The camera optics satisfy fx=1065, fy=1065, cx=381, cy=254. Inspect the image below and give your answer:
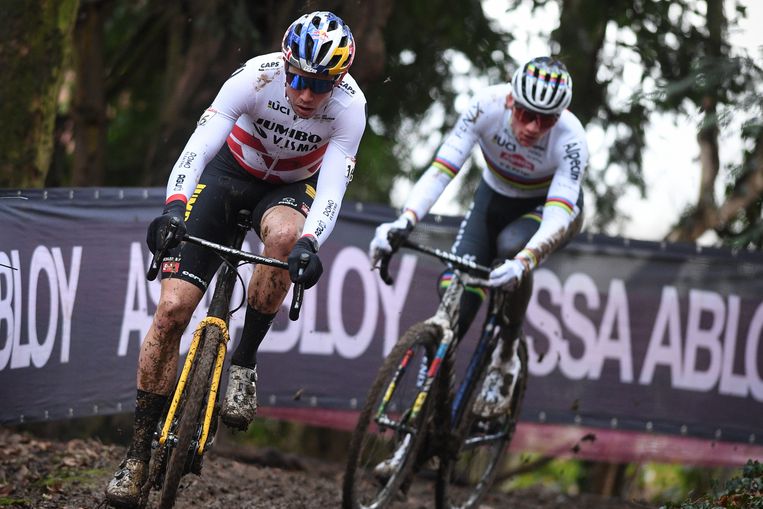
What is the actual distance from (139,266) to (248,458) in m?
2.37

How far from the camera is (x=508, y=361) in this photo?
23.2 feet

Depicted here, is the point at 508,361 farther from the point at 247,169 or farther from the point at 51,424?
the point at 51,424

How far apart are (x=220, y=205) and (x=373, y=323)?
374 cm

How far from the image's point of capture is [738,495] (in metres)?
5.94

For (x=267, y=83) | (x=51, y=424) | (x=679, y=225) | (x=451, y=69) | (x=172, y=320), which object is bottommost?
(x=51, y=424)

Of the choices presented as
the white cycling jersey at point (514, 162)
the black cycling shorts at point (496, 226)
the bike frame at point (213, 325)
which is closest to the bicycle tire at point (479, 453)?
the black cycling shorts at point (496, 226)

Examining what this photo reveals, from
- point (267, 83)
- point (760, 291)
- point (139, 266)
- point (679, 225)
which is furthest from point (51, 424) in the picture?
point (679, 225)

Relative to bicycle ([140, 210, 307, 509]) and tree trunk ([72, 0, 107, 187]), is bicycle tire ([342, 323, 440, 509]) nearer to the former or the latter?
bicycle ([140, 210, 307, 509])

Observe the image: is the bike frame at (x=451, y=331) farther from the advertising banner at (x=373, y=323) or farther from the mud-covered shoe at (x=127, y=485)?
the advertising banner at (x=373, y=323)

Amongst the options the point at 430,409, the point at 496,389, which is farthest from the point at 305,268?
the point at 496,389

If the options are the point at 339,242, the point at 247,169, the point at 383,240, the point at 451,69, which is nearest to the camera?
the point at 247,169

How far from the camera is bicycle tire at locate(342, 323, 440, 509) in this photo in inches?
Result: 233

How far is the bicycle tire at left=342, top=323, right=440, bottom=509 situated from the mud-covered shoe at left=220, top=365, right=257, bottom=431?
0.83 metres

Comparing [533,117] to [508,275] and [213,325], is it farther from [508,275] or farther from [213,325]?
[213,325]
